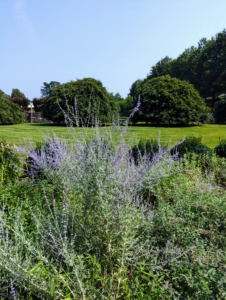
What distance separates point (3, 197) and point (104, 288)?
1.64 meters

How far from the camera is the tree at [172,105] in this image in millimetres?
19219

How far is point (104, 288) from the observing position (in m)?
1.77

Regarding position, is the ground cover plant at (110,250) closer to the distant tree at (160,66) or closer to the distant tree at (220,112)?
the distant tree at (220,112)

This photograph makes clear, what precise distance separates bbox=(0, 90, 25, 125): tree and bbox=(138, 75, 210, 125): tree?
12.8 meters

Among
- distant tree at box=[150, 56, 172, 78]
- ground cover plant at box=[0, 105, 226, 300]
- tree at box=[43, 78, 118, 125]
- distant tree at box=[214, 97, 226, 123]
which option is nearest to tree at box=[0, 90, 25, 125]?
tree at box=[43, 78, 118, 125]

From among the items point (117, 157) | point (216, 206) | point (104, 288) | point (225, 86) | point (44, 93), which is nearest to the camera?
point (104, 288)

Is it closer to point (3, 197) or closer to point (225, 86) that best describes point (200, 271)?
point (3, 197)

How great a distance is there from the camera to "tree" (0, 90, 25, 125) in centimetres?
2474

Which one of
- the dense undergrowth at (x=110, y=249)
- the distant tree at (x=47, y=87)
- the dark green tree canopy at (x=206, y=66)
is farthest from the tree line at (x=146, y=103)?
the distant tree at (x=47, y=87)

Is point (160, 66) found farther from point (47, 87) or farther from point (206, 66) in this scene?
point (47, 87)

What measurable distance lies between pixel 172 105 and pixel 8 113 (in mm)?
15092

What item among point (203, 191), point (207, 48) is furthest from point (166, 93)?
point (207, 48)

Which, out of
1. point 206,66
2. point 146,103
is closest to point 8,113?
point 146,103

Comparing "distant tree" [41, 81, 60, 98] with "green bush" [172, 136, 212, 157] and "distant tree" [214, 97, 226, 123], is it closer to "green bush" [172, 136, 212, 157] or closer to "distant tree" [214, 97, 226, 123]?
"distant tree" [214, 97, 226, 123]
